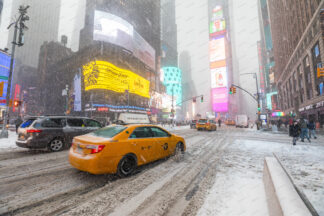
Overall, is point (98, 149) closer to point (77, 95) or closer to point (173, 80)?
point (77, 95)

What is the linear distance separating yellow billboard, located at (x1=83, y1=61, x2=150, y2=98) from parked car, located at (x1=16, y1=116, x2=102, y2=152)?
139 ft

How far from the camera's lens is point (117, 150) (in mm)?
3785

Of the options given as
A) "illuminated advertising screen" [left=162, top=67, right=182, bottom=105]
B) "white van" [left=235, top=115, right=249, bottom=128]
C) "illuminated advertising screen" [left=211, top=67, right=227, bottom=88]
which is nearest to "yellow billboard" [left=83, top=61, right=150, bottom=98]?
"white van" [left=235, top=115, right=249, bottom=128]

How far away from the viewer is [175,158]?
5.78 meters

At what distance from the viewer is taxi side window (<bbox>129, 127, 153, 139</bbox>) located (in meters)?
4.47

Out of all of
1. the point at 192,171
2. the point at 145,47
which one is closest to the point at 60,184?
the point at 192,171

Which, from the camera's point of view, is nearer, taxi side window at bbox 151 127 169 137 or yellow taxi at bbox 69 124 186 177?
yellow taxi at bbox 69 124 186 177

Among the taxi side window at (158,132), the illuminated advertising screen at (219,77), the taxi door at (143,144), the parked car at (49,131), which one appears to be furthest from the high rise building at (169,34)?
the taxi door at (143,144)

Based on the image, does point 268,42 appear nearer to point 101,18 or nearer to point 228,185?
point 101,18

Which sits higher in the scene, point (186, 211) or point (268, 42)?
point (268, 42)

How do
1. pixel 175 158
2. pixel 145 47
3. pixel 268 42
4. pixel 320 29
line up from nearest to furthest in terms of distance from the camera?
pixel 175 158, pixel 320 29, pixel 145 47, pixel 268 42

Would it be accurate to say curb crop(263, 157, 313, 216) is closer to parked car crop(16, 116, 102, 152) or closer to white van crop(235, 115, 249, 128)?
parked car crop(16, 116, 102, 152)

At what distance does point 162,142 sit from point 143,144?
97 cm

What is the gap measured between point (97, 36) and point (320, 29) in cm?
5460
